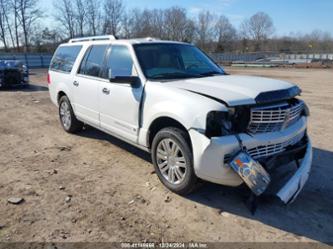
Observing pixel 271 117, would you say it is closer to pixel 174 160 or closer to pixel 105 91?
pixel 174 160

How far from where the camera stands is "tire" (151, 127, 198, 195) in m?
3.61

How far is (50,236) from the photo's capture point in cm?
310

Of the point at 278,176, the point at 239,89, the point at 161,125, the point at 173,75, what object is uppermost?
the point at 173,75

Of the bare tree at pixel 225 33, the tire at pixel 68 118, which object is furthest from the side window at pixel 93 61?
the bare tree at pixel 225 33

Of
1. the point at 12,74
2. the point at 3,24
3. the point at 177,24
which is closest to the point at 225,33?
the point at 177,24

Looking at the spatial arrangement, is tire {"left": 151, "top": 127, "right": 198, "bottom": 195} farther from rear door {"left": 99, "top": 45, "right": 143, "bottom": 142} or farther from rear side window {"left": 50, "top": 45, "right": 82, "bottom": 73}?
rear side window {"left": 50, "top": 45, "right": 82, "bottom": 73}

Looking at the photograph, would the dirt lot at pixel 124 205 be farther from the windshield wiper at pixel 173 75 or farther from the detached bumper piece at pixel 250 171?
the windshield wiper at pixel 173 75

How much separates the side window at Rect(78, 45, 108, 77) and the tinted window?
0.28 metres

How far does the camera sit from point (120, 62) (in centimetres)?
476

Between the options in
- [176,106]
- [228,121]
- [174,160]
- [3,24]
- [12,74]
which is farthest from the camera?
[3,24]

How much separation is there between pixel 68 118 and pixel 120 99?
2.41 meters

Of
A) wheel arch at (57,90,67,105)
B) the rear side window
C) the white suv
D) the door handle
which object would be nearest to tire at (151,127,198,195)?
the white suv

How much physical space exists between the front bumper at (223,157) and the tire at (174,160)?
6.6 inches

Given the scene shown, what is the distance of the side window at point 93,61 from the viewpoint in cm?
521
